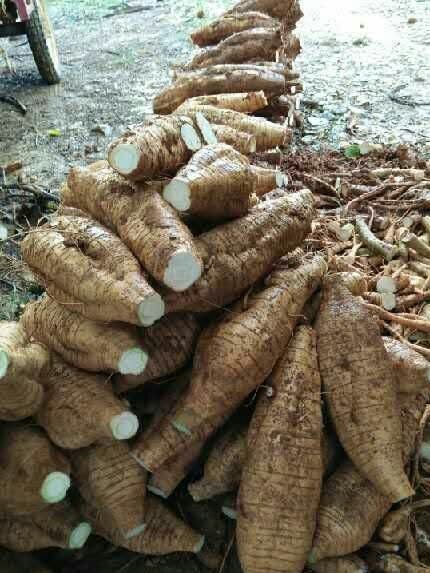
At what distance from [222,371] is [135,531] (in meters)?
0.60

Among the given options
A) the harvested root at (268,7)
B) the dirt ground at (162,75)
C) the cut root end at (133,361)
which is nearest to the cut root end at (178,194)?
the cut root end at (133,361)

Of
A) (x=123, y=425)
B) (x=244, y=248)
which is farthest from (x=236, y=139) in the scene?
(x=123, y=425)

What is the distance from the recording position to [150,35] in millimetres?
7828

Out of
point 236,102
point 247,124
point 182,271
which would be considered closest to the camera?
point 182,271

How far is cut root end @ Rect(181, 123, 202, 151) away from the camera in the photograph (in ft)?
6.56

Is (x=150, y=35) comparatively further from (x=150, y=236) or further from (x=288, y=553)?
(x=288, y=553)

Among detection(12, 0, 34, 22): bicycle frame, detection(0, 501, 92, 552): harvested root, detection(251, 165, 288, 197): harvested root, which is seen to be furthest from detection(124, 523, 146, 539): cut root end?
detection(12, 0, 34, 22): bicycle frame

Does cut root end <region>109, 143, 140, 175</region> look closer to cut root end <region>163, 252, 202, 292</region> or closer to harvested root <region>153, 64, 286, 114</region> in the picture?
cut root end <region>163, 252, 202, 292</region>

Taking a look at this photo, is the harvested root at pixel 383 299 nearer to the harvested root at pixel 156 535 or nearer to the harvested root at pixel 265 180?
the harvested root at pixel 265 180

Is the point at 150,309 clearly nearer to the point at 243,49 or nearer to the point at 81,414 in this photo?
the point at 81,414

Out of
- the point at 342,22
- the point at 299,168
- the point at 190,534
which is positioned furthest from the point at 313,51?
the point at 190,534

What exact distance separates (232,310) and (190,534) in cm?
75

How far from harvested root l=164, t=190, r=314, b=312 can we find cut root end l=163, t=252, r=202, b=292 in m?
0.10

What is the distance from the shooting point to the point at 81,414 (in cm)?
167
